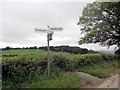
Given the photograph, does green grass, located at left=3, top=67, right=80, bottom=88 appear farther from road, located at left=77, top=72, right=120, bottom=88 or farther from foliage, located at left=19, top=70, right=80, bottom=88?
road, located at left=77, top=72, right=120, bottom=88

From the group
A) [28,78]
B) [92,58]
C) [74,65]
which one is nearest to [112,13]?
[92,58]

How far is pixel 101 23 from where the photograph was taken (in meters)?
35.1

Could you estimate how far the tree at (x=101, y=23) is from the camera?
115 ft

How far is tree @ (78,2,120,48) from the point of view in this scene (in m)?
35.1

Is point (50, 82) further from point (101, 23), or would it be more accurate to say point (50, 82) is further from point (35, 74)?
point (101, 23)

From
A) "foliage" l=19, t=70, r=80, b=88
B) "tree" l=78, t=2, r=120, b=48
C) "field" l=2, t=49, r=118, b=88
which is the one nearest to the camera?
"foliage" l=19, t=70, r=80, b=88

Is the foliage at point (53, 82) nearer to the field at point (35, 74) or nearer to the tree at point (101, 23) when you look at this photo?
the field at point (35, 74)

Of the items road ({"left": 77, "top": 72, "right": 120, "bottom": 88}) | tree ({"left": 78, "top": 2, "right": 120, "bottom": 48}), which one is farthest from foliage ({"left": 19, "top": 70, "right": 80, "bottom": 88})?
tree ({"left": 78, "top": 2, "right": 120, "bottom": 48})

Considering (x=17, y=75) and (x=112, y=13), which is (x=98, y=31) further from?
(x=17, y=75)

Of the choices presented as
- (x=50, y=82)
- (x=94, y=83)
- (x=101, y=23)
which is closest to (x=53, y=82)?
(x=50, y=82)

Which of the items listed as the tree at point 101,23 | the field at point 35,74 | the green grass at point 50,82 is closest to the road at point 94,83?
the field at point 35,74

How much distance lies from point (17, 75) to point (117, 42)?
24.3 m

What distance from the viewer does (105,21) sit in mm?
35531

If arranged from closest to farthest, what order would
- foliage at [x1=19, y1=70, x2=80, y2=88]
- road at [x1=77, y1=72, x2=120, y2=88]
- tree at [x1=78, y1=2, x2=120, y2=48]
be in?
foliage at [x1=19, y1=70, x2=80, y2=88] → road at [x1=77, y1=72, x2=120, y2=88] → tree at [x1=78, y1=2, x2=120, y2=48]
